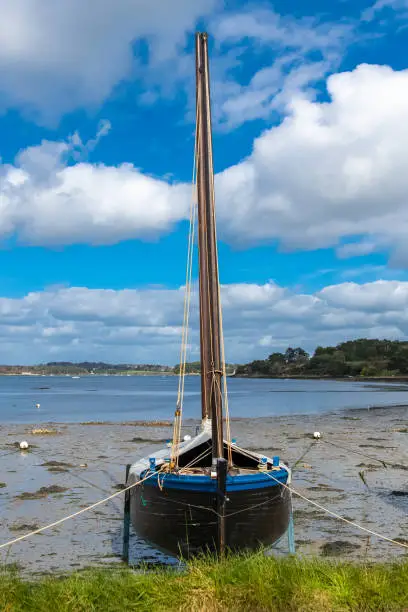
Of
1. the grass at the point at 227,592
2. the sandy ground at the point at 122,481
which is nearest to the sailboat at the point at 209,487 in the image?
the grass at the point at 227,592

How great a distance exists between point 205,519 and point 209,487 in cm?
52

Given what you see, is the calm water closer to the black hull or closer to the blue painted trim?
the black hull

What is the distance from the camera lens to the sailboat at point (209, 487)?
32.1 ft

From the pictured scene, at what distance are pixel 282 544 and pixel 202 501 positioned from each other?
4.30 metres

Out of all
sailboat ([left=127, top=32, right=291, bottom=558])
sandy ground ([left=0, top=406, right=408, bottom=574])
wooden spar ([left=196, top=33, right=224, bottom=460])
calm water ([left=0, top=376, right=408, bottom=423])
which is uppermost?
wooden spar ([left=196, top=33, right=224, bottom=460])

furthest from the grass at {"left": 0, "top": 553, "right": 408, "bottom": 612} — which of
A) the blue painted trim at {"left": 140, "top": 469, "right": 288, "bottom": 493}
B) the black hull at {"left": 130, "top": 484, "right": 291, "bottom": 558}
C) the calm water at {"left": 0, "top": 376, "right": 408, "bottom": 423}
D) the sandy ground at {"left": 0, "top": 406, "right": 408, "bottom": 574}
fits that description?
the calm water at {"left": 0, "top": 376, "right": 408, "bottom": 423}

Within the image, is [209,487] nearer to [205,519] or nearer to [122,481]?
[205,519]

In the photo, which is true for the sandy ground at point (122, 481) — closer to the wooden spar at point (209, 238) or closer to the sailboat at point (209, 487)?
the sailboat at point (209, 487)

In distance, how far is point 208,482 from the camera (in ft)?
32.2

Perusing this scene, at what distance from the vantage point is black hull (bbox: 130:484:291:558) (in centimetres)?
979

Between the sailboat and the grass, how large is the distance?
60.8 inches

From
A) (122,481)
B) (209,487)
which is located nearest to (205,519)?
(209,487)

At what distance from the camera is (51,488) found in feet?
64.2

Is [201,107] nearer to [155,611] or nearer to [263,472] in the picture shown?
[263,472]
